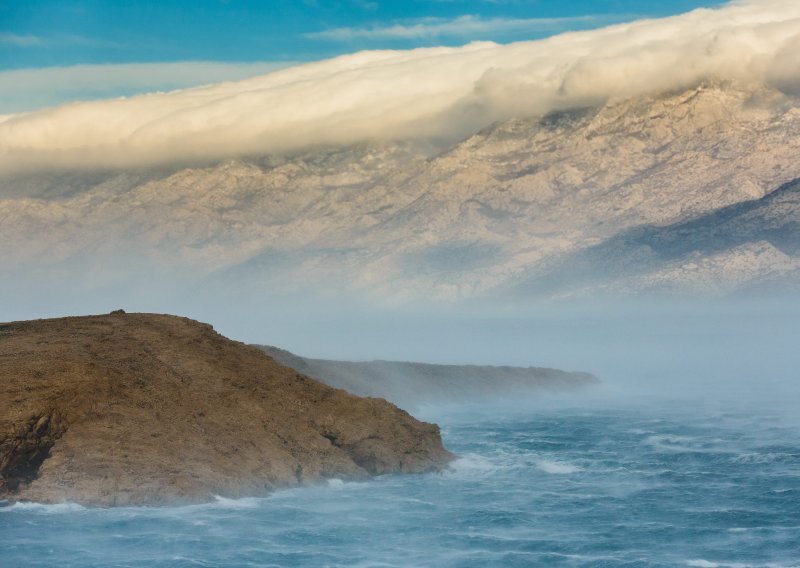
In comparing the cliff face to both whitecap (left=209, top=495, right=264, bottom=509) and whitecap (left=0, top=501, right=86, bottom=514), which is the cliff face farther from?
whitecap (left=209, top=495, right=264, bottom=509)

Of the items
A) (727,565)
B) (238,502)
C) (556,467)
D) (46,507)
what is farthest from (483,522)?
(46,507)

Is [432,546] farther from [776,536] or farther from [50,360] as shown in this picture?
[50,360]

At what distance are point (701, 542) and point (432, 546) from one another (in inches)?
695

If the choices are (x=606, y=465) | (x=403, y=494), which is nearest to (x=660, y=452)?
(x=606, y=465)

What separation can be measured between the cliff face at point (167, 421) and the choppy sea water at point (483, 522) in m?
1.94

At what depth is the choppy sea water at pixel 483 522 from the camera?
7675 cm

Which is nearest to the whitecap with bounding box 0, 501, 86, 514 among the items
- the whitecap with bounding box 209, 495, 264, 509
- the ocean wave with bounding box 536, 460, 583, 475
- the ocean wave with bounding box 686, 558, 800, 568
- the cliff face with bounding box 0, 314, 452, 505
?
the cliff face with bounding box 0, 314, 452, 505

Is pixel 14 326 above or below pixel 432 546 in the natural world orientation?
above

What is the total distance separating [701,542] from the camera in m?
81.7

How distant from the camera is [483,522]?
8819cm

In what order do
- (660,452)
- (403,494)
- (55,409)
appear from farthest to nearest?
(660,452) < (403,494) < (55,409)

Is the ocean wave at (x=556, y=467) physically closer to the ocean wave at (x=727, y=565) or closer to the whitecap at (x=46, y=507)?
the ocean wave at (x=727, y=565)

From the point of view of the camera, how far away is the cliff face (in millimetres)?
86688

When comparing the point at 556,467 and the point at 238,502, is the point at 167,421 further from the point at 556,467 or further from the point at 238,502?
the point at 556,467
